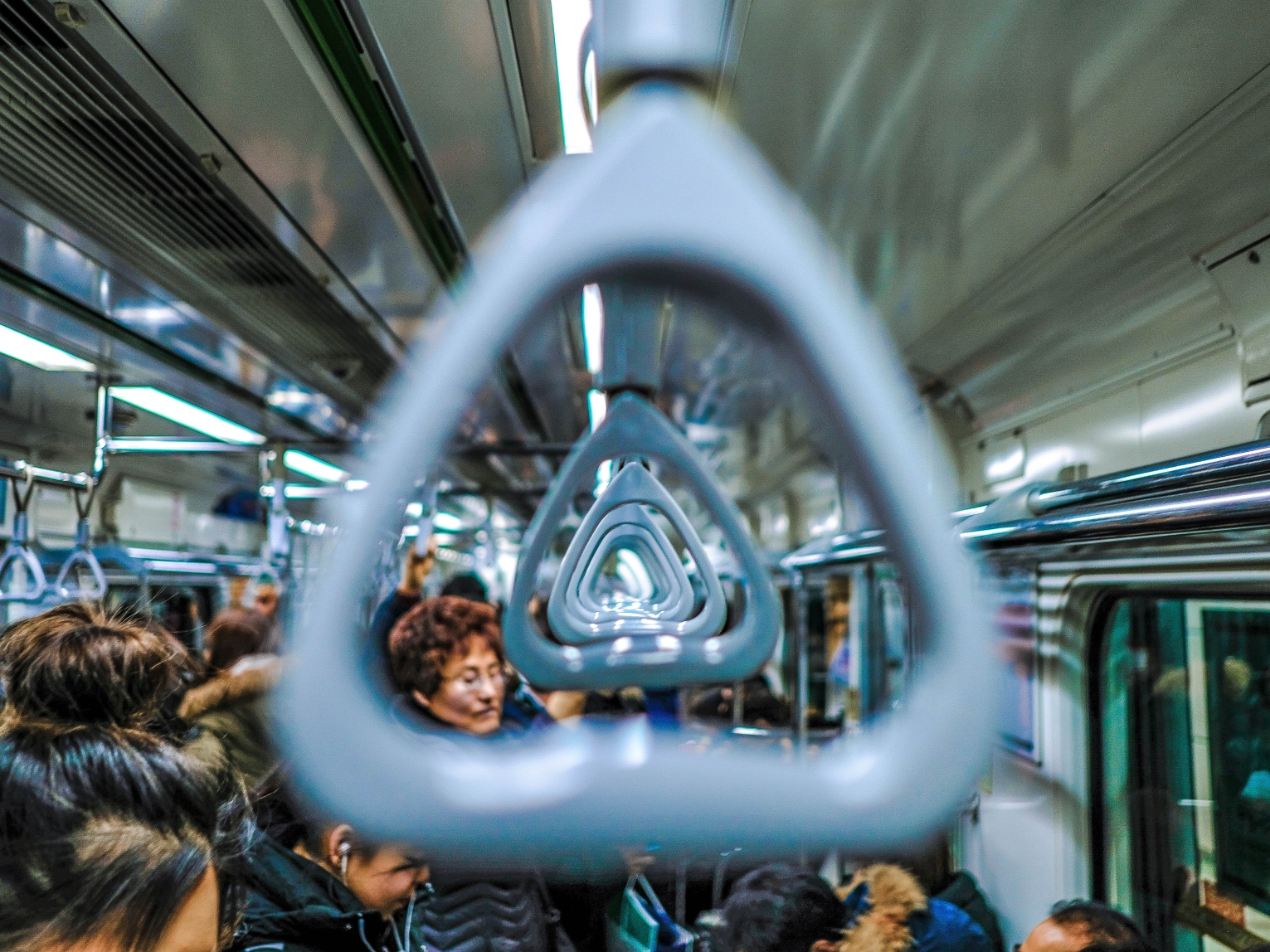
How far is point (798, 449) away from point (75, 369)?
11.3 ft

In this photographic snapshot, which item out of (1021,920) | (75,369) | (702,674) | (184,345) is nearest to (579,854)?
(702,674)

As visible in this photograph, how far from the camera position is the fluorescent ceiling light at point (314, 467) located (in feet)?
15.0

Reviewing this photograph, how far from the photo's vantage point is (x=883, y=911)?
1826 mm

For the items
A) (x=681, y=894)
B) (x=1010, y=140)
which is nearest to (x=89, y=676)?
(x=681, y=894)

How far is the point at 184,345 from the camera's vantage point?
106 inches

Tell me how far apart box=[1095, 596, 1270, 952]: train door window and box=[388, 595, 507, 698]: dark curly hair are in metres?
1.65

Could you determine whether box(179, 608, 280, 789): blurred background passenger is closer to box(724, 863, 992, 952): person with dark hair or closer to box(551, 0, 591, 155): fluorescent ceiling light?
box(724, 863, 992, 952): person with dark hair

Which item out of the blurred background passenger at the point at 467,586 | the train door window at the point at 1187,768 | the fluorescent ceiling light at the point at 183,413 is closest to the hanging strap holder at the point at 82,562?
the fluorescent ceiling light at the point at 183,413

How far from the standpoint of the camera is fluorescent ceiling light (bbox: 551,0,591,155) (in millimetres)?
1146

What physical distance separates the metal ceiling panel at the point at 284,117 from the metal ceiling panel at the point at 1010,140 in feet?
2.28

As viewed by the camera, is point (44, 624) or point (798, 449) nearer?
point (44, 624)

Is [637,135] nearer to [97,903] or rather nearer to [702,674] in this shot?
[702,674]

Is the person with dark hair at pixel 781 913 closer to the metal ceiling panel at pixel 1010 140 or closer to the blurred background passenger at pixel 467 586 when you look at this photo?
the metal ceiling panel at pixel 1010 140

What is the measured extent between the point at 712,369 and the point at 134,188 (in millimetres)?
2083
